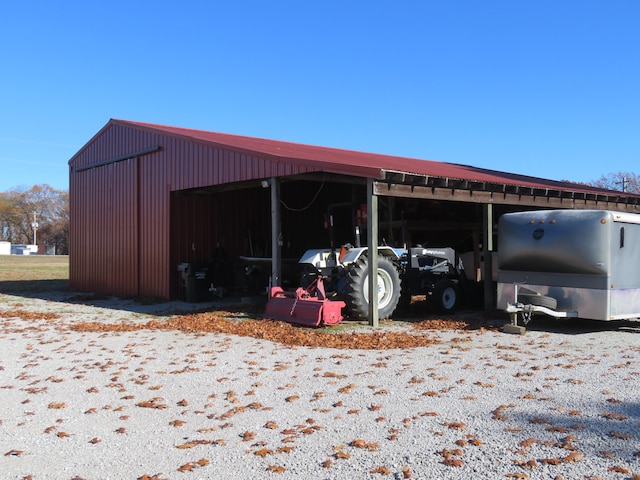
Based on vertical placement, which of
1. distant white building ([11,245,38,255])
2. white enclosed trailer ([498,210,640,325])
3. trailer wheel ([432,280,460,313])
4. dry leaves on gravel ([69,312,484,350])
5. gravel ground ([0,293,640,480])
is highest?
white enclosed trailer ([498,210,640,325])

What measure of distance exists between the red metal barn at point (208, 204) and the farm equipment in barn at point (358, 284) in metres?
1.12

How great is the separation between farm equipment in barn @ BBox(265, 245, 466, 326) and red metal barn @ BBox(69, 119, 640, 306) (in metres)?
1.12

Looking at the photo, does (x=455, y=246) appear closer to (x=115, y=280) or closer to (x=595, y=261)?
(x=595, y=261)

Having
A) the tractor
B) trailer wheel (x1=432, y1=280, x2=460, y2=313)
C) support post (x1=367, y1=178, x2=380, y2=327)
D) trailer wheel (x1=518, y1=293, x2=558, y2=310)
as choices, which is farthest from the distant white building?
trailer wheel (x1=518, y1=293, x2=558, y2=310)

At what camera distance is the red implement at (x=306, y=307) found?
10.6 m

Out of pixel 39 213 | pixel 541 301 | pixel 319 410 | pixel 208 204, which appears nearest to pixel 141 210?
pixel 208 204

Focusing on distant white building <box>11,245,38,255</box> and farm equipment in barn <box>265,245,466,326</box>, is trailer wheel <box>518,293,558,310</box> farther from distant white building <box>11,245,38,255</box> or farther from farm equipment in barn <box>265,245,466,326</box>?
distant white building <box>11,245,38,255</box>

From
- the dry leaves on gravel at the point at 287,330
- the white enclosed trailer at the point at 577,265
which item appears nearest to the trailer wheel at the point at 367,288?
the dry leaves on gravel at the point at 287,330

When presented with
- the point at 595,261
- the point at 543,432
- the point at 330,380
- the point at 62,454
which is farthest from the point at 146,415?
the point at 595,261

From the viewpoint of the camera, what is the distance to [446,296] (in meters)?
13.2

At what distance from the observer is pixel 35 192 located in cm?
9825

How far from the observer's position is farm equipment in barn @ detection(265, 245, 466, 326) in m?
11.1

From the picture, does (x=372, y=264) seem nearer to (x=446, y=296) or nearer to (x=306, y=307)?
(x=306, y=307)

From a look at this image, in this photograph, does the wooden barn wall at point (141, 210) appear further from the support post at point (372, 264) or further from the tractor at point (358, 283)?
the support post at point (372, 264)
